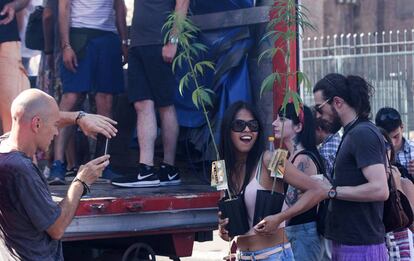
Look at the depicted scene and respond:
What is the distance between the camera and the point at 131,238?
20.9 feet

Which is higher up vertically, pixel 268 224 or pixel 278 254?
pixel 268 224

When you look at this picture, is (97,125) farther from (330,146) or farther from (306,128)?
(330,146)

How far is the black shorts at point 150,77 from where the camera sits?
7125 mm

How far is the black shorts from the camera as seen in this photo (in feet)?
23.4

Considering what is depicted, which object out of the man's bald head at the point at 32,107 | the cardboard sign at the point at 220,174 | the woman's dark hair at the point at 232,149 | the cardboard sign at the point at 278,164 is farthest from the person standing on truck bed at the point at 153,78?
the man's bald head at the point at 32,107

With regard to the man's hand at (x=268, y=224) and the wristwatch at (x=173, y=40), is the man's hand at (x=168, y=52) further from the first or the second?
the man's hand at (x=268, y=224)

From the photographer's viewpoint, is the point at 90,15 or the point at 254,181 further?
the point at 90,15

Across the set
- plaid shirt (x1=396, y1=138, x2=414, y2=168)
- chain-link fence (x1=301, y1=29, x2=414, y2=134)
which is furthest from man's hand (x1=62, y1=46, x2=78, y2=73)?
chain-link fence (x1=301, y1=29, x2=414, y2=134)

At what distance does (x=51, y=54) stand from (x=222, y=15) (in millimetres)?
1636

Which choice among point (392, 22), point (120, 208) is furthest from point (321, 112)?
point (392, 22)

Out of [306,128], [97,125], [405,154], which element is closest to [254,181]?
[306,128]

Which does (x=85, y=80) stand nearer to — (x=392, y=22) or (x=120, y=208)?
(x=120, y=208)

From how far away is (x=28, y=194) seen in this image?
429cm

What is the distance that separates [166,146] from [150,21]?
0.94 m
